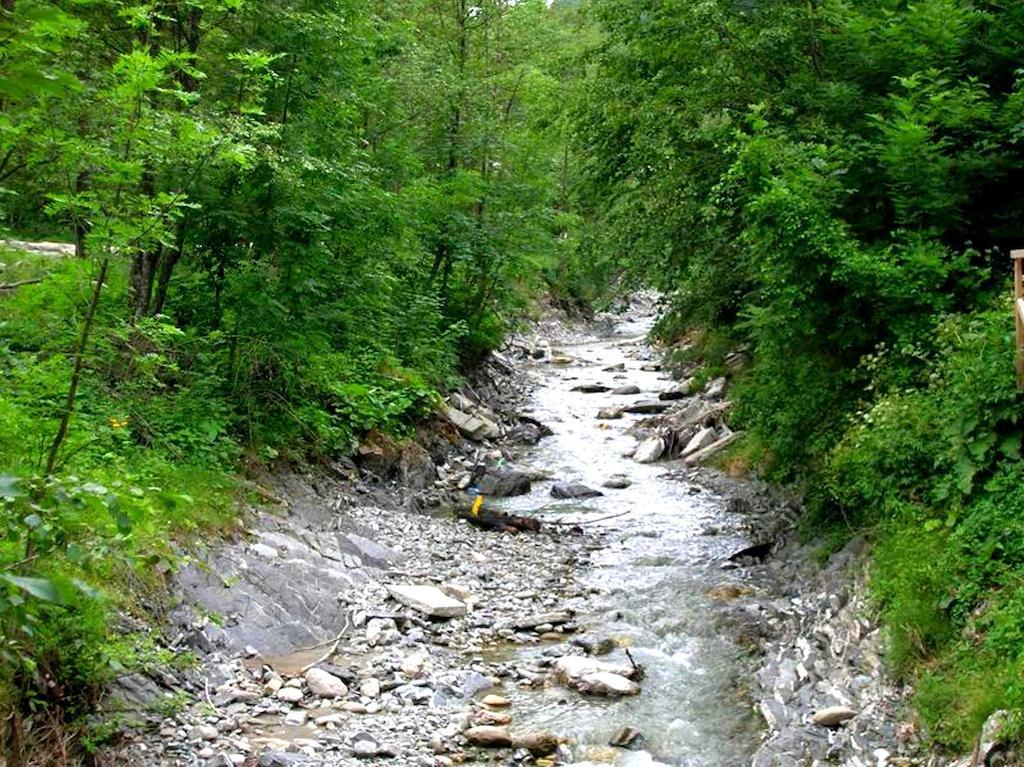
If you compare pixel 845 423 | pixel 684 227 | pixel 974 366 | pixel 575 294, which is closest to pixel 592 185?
pixel 684 227

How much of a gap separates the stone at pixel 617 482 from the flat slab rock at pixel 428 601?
20.4 ft

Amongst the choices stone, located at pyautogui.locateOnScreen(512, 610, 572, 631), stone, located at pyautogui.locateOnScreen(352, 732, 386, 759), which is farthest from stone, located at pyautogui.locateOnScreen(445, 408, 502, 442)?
stone, located at pyautogui.locateOnScreen(352, 732, 386, 759)

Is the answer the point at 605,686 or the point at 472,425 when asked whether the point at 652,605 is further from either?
the point at 472,425

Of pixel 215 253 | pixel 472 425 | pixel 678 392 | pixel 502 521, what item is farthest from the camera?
pixel 678 392

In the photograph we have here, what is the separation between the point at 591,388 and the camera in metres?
24.8

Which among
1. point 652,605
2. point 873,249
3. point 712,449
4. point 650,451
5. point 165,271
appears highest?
point 873,249

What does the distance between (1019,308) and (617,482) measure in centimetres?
949

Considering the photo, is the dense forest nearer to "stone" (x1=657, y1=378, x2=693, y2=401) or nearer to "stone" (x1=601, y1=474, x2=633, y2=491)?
"stone" (x1=601, y1=474, x2=633, y2=491)

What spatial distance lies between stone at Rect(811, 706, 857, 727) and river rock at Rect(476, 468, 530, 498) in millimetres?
8574

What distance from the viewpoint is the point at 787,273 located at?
9836 mm

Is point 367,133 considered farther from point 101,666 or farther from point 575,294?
point 575,294

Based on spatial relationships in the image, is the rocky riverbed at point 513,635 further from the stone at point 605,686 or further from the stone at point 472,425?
the stone at point 472,425

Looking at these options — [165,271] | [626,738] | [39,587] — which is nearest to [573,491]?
[165,271]

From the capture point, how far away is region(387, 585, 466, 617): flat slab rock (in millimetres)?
9961
